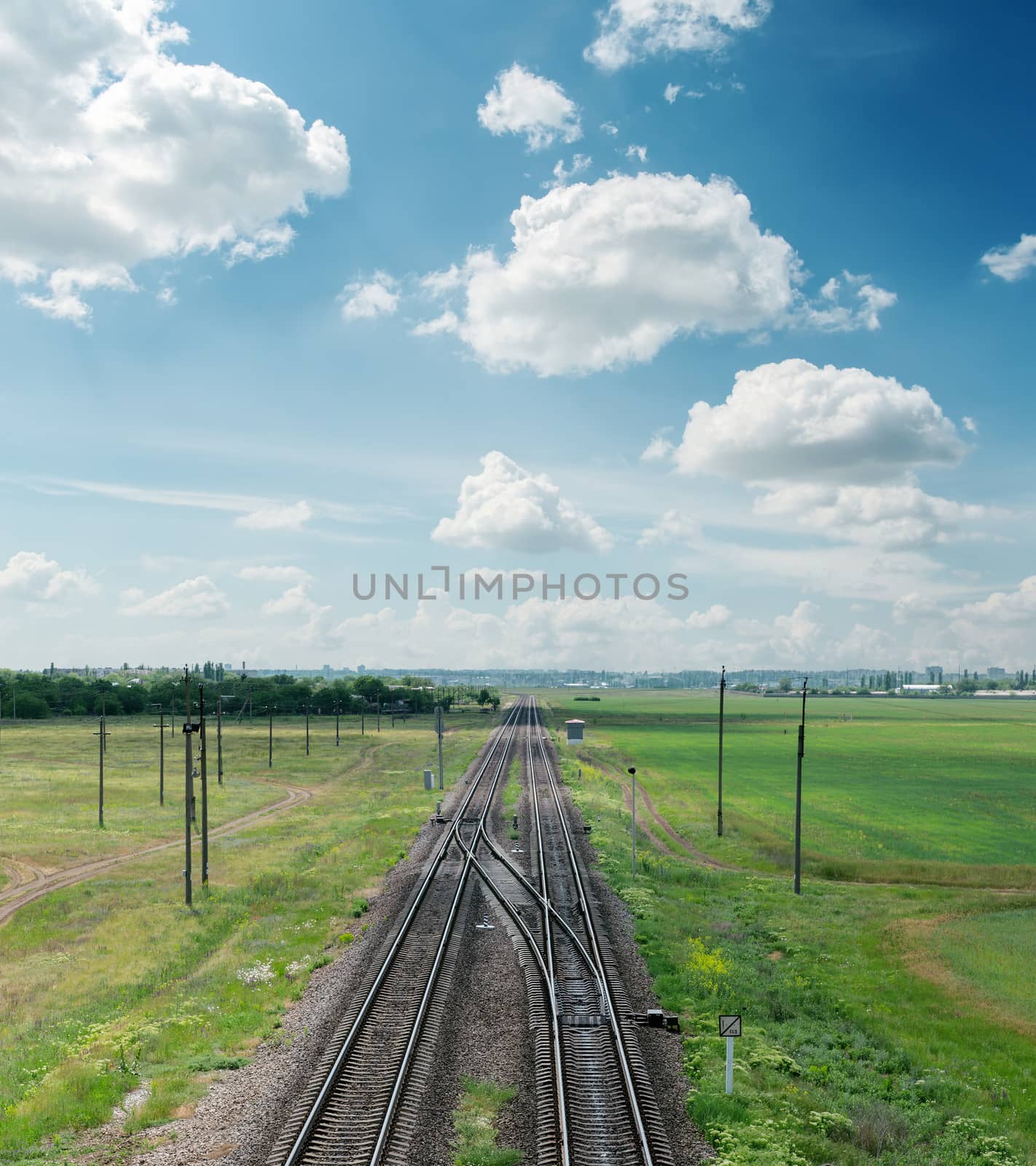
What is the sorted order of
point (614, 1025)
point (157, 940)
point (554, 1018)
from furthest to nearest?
point (157, 940) < point (554, 1018) < point (614, 1025)

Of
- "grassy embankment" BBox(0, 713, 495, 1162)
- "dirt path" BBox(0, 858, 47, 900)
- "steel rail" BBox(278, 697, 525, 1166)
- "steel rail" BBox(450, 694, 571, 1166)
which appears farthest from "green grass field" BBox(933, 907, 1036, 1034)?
"dirt path" BBox(0, 858, 47, 900)

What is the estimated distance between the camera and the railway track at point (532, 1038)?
14.7 m

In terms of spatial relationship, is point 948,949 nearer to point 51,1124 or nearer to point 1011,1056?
point 1011,1056

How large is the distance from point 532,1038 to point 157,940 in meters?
Answer: 17.9

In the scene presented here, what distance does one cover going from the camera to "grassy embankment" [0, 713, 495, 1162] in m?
17.7

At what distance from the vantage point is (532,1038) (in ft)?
62.5

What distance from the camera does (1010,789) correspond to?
73188 millimetres

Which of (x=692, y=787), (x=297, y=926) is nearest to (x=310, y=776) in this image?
(x=692, y=787)

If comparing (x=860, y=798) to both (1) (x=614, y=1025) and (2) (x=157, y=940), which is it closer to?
Result: (1) (x=614, y=1025)

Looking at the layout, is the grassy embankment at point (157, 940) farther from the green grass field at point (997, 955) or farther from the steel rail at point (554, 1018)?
the green grass field at point (997, 955)

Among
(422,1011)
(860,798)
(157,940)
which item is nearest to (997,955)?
(422,1011)

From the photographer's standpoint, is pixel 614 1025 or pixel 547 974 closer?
pixel 614 1025

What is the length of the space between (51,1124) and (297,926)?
46.4ft

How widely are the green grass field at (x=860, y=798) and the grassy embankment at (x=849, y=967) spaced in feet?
0.93
